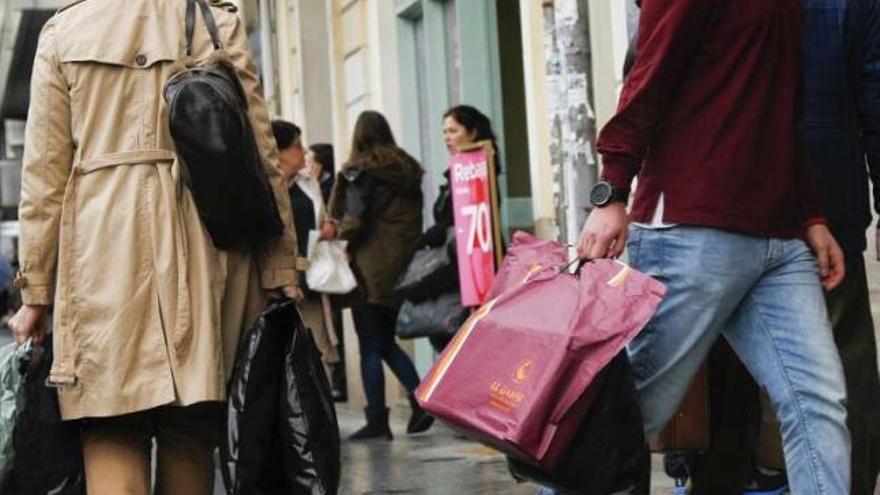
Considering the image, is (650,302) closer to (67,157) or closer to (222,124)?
(222,124)

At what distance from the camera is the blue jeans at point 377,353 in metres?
11.0

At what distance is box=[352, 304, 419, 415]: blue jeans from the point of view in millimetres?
11031

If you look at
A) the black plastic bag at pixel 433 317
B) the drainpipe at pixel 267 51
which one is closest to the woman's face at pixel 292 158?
the black plastic bag at pixel 433 317

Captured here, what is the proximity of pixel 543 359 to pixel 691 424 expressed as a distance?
1.04 m

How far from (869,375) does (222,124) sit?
193 cm

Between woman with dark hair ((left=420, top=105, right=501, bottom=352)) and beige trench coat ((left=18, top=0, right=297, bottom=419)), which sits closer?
beige trench coat ((left=18, top=0, right=297, bottom=419))

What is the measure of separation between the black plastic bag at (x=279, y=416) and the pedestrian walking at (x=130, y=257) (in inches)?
3.5

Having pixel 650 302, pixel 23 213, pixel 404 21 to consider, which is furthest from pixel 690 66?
pixel 404 21

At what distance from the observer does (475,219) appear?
31.2ft

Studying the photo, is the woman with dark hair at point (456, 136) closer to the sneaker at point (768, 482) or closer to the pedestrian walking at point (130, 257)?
the sneaker at point (768, 482)

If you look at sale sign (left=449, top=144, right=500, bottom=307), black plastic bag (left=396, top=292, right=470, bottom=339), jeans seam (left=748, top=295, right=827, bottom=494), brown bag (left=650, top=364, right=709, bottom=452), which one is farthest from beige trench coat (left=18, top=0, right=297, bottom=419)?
black plastic bag (left=396, top=292, right=470, bottom=339)

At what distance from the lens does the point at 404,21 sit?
524 inches

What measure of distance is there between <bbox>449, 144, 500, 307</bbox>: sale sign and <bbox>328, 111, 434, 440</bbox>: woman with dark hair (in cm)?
132

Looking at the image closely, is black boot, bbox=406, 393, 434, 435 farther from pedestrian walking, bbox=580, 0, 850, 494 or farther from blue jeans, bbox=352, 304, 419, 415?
pedestrian walking, bbox=580, 0, 850, 494
